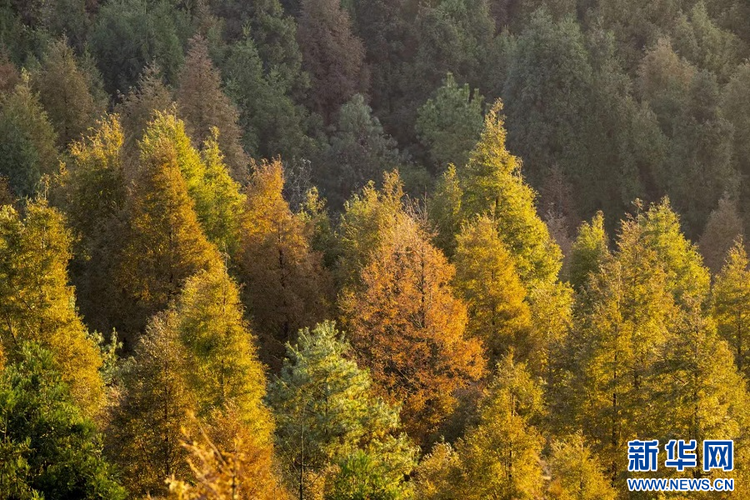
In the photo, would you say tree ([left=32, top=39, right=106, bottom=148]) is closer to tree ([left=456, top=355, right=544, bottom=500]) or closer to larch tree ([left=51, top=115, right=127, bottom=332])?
larch tree ([left=51, top=115, right=127, bottom=332])

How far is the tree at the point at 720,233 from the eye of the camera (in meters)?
77.9

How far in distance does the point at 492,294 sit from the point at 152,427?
64.3 feet

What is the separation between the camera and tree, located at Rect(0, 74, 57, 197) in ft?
216

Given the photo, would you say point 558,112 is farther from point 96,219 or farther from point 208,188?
point 96,219

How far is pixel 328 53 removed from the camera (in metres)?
105

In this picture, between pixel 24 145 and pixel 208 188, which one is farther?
pixel 24 145

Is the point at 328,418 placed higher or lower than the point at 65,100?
lower

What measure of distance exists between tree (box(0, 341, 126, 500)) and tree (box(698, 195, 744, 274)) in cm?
5787

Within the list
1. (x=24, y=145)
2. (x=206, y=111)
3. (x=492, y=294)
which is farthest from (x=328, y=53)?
(x=492, y=294)

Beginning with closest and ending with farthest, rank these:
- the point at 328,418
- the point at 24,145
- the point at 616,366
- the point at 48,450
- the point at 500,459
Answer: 1. the point at 48,450
2. the point at 500,459
3. the point at 616,366
4. the point at 328,418
5. the point at 24,145

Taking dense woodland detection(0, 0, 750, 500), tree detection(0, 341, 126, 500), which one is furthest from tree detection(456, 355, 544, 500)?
tree detection(0, 341, 126, 500)

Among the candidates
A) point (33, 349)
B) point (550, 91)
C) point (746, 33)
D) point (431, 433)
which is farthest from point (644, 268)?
point (746, 33)

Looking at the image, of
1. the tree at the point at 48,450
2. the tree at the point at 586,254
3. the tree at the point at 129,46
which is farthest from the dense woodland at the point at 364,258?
the tree at the point at 129,46

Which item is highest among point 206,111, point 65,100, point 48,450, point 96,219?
point 65,100
